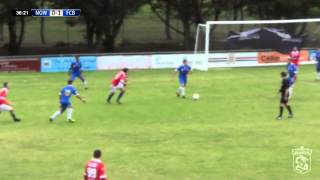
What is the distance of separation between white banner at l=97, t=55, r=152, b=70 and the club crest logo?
1215 inches

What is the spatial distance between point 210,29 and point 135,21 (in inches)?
880

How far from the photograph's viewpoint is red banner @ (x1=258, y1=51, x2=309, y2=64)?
50.4 meters

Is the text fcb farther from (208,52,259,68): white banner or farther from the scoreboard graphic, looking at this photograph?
(208,52,259,68): white banner

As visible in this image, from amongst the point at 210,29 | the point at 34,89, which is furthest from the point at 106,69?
the point at 34,89

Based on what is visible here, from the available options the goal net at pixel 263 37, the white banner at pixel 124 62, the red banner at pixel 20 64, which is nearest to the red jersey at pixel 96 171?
the red banner at pixel 20 64

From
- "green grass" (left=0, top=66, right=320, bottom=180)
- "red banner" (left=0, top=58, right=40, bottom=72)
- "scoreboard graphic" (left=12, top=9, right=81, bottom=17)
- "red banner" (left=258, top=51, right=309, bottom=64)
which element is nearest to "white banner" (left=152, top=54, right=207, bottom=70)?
"red banner" (left=258, top=51, right=309, bottom=64)

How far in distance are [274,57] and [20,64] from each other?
66.9 feet

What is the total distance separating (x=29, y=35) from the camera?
67.8 m

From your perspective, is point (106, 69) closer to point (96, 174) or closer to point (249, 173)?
point (249, 173)

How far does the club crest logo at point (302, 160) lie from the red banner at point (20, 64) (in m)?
31.5

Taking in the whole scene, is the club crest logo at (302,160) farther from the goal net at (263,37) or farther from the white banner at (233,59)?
the goal net at (263,37)

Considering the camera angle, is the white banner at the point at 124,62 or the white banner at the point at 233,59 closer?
the white banner at the point at 233,59

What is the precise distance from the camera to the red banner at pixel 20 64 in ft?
156

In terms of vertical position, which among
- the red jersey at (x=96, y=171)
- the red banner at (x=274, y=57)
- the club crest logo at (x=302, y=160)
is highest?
the red banner at (x=274, y=57)
